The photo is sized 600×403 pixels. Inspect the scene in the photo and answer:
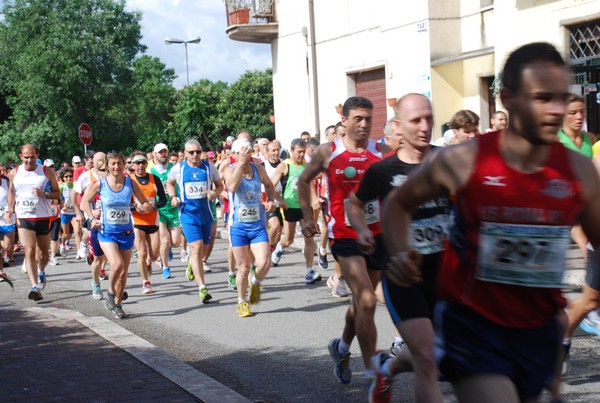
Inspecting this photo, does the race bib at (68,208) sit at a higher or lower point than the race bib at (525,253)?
lower

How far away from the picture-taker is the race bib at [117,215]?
1090 centimetres

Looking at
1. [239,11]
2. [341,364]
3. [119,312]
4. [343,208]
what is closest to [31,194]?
[119,312]

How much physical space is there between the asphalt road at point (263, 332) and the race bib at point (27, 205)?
1251 mm

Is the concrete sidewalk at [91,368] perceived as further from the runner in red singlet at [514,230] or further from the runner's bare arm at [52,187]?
the runner's bare arm at [52,187]

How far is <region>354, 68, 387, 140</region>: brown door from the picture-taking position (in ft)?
80.6

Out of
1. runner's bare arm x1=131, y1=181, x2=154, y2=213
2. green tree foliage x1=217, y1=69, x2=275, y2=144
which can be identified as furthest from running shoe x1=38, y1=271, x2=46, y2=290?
green tree foliage x1=217, y1=69, x2=275, y2=144

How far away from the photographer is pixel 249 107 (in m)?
65.2

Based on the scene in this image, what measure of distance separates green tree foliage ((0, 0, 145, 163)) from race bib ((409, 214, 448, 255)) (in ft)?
153

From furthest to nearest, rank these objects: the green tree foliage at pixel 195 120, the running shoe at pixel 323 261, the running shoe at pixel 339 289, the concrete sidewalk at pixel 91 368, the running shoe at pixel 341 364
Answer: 1. the green tree foliage at pixel 195 120
2. the running shoe at pixel 323 261
3. the running shoe at pixel 339 289
4. the running shoe at pixel 341 364
5. the concrete sidewalk at pixel 91 368

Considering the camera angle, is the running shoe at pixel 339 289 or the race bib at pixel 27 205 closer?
Answer: the running shoe at pixel 339 289

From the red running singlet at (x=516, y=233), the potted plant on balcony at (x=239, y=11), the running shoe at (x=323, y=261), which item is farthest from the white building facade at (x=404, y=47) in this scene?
the red running singlet at (x=516, y=233)

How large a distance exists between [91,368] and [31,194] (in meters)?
6.18

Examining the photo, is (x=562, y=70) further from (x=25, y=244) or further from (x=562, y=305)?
(x=25, y=244)

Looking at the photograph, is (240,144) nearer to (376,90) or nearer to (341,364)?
(341,364)
